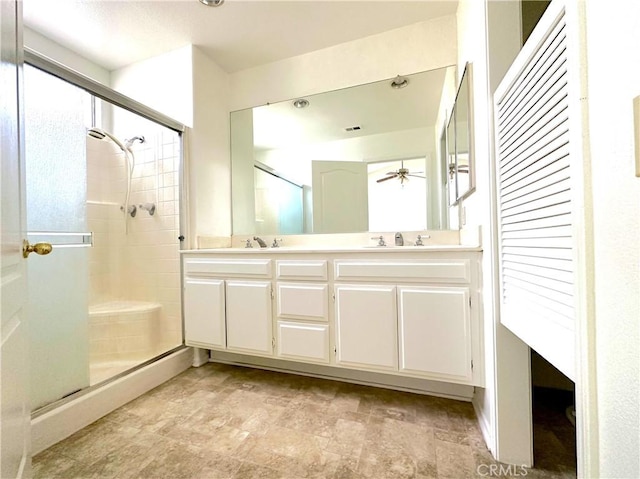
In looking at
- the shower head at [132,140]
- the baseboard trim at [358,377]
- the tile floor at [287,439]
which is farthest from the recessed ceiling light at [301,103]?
the tile floor at [287,439]

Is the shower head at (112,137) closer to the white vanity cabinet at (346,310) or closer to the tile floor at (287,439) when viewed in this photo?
the white vanity cabinet at (346,310)

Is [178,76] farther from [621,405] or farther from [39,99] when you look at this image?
[621,405]

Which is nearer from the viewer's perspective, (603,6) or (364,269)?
(603,6)

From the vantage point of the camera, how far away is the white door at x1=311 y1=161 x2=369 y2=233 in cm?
223

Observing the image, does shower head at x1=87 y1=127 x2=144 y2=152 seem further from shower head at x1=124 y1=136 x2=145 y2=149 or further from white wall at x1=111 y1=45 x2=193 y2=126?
white wall at x1=111 y1=45 x2=193 y2=126

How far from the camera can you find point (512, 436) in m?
1.16

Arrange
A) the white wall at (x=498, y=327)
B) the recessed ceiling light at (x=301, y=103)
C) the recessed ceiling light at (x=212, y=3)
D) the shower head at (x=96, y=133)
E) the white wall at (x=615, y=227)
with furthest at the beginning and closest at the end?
the recessed ceiling light at (x=301, y=103), the shower head at (x=96, y=133), the recessed ceiling light at (x=212, y=3), the white wall at (x=498, y=327), the white wall at (x=615, y=227)

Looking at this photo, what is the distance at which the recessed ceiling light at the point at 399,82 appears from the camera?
6.86 ft

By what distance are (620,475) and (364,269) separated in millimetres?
1200

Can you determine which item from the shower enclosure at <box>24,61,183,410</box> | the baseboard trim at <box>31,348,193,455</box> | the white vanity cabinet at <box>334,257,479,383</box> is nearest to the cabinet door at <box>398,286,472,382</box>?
the white vanity cabinet at <box>334,257,479,383</box>

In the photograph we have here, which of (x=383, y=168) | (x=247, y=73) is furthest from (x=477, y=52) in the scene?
(x=247, y=73)

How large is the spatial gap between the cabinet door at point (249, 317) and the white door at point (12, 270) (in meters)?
1.10

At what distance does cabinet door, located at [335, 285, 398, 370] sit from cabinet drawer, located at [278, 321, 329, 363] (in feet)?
0.28

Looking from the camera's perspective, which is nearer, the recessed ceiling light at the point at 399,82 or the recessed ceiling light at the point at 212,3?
the recessed ceiling light at the point at 212,3
